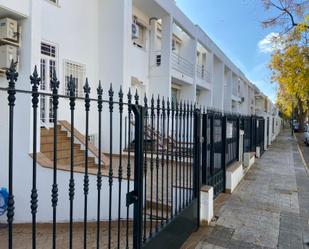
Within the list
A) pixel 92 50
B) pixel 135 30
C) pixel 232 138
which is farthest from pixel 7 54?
pixel 135 30

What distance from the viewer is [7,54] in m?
6.72

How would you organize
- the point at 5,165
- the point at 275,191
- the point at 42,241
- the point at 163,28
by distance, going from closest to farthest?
the point at 42,241 → the point at 5,165 → the point at 275,191 → the point at 163,28

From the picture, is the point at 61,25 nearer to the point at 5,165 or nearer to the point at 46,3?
the point at 46,3

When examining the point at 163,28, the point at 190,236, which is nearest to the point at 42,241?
the point at 190,236

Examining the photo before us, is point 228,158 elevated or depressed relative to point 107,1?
depressed

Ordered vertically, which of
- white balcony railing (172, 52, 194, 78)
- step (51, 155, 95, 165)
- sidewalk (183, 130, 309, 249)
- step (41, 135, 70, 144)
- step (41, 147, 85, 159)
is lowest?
sidewalk (183, 130, 309, 249)

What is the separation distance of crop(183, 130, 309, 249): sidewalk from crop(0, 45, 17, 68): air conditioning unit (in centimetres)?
579

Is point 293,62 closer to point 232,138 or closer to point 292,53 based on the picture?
point 292,53

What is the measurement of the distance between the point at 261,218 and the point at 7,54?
6865 millimetres

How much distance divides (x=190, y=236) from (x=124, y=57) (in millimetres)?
7611

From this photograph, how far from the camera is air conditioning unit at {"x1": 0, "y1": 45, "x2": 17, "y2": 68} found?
671 cm

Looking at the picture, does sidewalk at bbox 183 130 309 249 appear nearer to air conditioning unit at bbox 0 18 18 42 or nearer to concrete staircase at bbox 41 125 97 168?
concrete staircase at bbox 41 125 97 168

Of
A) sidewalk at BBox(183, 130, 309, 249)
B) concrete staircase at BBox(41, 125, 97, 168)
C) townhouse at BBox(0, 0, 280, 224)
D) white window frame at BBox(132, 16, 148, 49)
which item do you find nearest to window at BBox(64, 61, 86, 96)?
townhouse at BBox(0, 0, 280, 224)

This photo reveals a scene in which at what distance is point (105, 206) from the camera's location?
19.3ft
